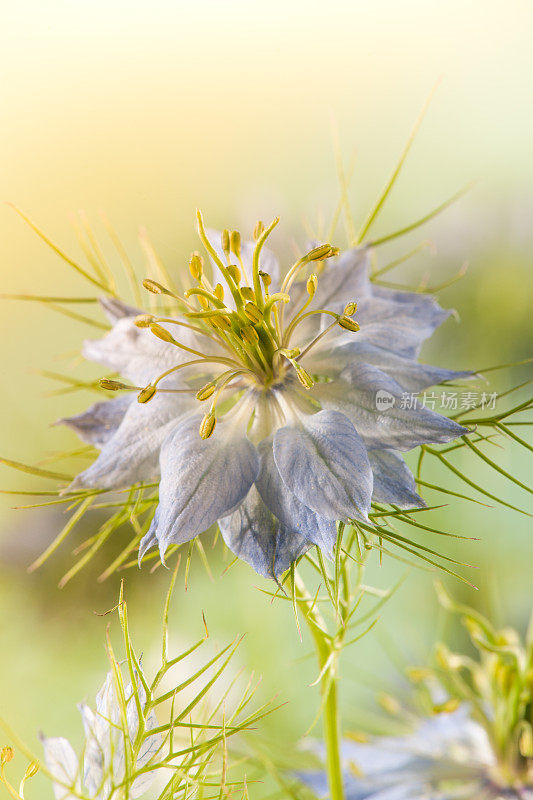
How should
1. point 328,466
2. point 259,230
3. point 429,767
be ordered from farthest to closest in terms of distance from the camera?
point 429,767, point 259,230, point 328,466

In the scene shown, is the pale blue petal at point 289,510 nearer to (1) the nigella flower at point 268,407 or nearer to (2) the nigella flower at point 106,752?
(1) the nigella flower at point 268,407

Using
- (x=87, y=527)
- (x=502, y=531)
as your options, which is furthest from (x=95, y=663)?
(x=502, y=531)

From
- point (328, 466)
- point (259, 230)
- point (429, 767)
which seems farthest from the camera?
point (429, 767)

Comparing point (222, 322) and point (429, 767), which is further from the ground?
point (222, 322)

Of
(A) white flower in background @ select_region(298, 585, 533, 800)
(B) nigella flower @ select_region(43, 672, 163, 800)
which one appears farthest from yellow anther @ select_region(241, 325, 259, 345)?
(A) white flower in background @ select_region(298, 585, 533, 800)

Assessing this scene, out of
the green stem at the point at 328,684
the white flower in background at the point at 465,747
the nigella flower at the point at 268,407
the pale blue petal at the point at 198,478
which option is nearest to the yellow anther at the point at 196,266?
the nigella flower at the point at 268,407

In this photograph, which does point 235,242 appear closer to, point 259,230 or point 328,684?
point 259,230

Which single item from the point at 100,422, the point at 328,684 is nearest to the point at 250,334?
the point at 100,422
